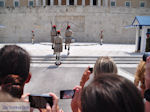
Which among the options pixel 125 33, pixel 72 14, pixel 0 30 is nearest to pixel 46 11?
pixel 72 14

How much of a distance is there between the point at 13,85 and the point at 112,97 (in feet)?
2.77

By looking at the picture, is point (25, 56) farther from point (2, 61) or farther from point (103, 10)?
point (103, 10)

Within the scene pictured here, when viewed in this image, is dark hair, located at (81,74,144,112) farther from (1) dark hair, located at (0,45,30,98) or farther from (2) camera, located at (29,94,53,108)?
(1) dark hair, located at (0,45,30,98)

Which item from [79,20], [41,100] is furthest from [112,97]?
[79,20]

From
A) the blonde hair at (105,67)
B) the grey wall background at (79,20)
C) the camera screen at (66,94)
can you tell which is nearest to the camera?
the camera screen at (66,94)

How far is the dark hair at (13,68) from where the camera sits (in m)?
1.29

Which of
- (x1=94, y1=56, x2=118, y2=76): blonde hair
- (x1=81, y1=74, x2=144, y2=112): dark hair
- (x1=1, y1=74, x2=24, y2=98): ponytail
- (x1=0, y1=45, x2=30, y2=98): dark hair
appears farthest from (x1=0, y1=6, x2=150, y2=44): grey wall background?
(x1=81, y1=74, x2=144, y2=112): dark hair

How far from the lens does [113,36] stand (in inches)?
943

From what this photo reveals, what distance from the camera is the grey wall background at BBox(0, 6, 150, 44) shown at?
2378 centimetres

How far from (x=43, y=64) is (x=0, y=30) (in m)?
18.8

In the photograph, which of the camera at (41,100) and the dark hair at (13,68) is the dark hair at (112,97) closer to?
the camera at (41,100)

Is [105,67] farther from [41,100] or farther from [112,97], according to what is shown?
[112,97]

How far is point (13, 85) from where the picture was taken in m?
1.29

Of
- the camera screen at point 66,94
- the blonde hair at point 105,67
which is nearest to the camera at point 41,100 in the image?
the camera screen at point 66,94
